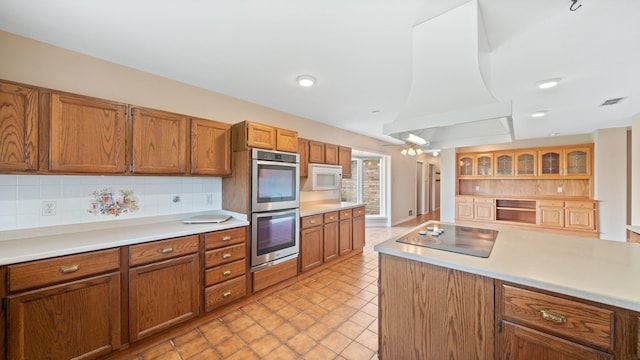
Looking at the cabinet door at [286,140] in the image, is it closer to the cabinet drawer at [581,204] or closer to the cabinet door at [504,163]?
the cabinet door at [504,163]

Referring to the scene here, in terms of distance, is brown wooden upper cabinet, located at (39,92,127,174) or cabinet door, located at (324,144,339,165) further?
cabinet door, located at (324,144,339,165)

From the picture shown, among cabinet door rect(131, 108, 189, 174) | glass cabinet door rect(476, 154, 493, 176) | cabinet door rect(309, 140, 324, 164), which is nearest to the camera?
cabinet door rect(131, 108, 189, 174)

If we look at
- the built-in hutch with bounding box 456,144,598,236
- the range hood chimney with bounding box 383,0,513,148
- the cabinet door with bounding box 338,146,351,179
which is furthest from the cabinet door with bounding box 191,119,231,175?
the built-in hutch with bounding box 456,144,598,236

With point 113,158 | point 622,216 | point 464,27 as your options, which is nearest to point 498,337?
point 464,27

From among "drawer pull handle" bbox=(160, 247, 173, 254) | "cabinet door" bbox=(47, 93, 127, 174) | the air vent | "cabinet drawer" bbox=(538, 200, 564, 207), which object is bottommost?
"drawer pull handle" bbox=(160, 247, 173, 254)

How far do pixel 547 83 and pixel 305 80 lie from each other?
99.0 inches

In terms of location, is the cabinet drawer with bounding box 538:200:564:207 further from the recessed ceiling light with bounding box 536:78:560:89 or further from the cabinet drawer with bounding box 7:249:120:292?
the cabinet drawer with bounding box 7:249:120:292

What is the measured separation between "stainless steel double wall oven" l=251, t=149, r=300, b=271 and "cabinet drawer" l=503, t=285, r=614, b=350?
2.09m

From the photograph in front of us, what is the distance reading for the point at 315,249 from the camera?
125 inches

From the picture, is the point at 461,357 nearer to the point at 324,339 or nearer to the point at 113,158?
the point at 324,339

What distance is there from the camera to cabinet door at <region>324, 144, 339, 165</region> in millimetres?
3859

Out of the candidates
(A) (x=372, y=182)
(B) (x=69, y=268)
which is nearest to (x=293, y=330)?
(B) (x=69, y=268)

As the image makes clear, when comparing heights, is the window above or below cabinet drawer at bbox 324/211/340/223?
above

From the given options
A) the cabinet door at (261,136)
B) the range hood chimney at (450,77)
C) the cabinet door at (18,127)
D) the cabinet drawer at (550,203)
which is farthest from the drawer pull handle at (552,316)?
the cabinet drawer at (550,203)
